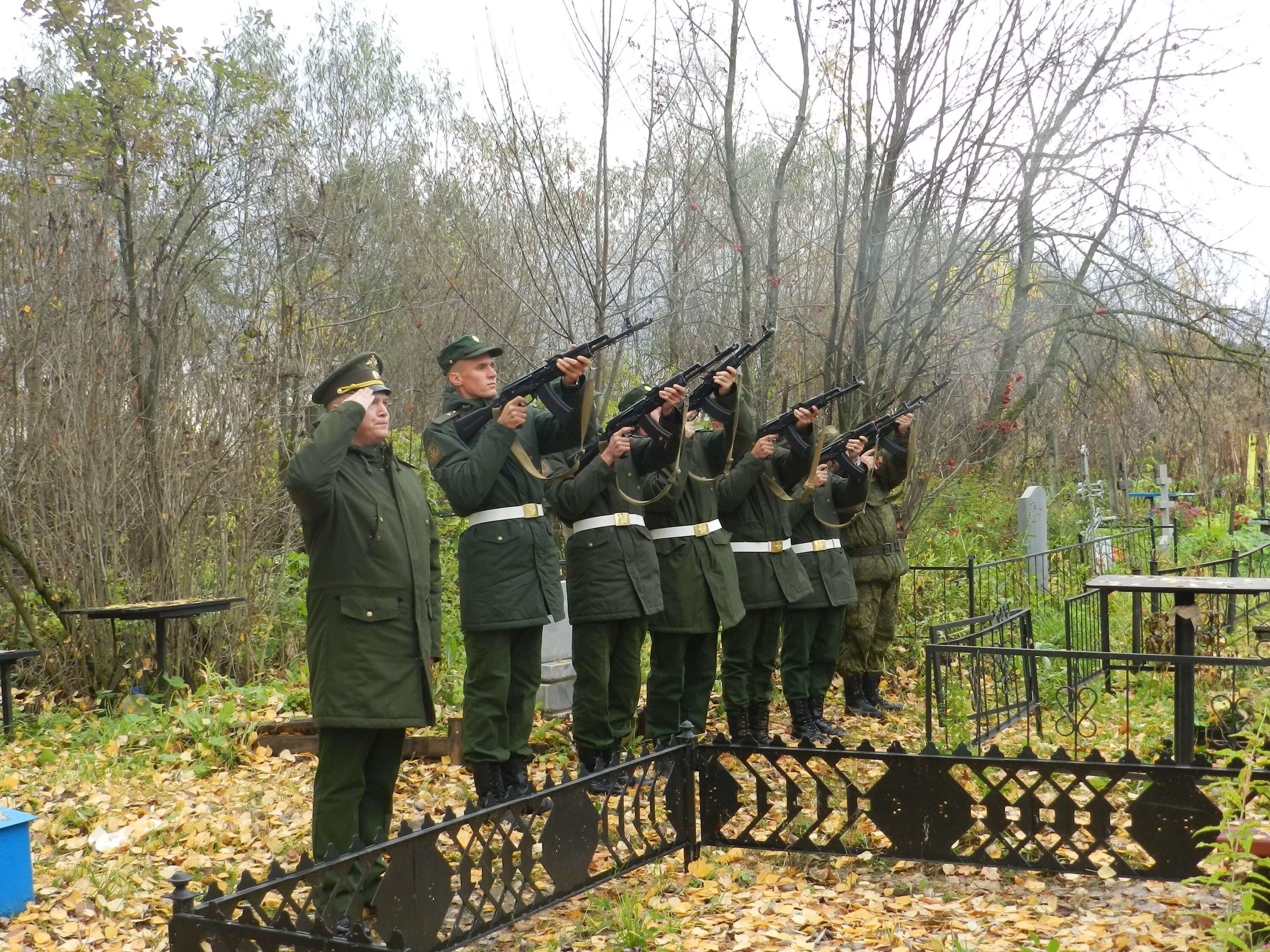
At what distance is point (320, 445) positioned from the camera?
391cm

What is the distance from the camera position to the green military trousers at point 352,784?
159 inches

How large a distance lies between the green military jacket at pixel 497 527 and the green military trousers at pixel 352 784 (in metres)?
0.96

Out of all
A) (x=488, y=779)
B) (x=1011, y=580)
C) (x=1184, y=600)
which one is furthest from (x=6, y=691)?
(x=1011, y=580)

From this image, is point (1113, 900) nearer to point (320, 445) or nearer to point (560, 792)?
point (560, 792)

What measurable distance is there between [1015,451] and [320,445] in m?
15.7

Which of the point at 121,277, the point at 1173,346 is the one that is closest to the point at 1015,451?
the point at 1173,346

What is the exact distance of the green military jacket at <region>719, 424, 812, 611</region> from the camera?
6.93 metres

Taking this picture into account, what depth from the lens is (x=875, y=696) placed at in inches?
327

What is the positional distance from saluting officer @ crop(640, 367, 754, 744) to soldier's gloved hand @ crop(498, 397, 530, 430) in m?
1.43

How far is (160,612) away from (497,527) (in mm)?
3194

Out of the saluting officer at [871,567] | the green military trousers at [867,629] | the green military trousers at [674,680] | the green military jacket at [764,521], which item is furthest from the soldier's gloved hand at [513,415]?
the green military trousers at [867,629]

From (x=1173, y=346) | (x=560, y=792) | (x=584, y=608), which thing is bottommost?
(x=560, y=792)

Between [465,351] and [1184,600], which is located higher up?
[465,351]

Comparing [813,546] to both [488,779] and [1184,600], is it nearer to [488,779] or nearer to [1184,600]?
[1184,600]
